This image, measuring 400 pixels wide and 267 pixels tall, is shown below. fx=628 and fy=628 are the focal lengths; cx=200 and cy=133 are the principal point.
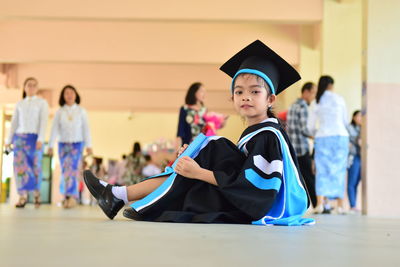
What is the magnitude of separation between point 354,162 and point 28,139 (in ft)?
13.3

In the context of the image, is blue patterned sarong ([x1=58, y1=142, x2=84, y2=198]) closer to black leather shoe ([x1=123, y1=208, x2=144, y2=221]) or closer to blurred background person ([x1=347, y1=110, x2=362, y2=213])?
blurred background person ([x1=347, y1=110, x2=362, y2=213])

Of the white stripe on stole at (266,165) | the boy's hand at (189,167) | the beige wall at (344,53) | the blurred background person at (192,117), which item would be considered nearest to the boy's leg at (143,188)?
the boy's hand at (189,167)

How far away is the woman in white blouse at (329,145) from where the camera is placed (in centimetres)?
647

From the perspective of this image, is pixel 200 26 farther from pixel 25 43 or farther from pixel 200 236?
pixel 200 236

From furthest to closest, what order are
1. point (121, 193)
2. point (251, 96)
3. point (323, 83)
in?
point (323, 83)
point (251, 96)
point (121, 193)

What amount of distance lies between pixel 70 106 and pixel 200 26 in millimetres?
3769

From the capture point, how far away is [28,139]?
6.89 meters

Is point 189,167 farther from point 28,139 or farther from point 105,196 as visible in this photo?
point 28,139

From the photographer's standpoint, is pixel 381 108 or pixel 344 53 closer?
pixel 381 108

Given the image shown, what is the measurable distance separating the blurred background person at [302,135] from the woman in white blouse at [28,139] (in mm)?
2723

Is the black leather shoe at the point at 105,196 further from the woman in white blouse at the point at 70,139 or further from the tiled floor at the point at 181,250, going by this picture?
the woman in white blouse at the point at 70,139

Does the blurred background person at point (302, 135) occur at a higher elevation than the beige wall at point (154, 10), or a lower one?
lower

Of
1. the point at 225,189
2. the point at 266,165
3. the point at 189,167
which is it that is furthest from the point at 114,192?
the point at 266,165

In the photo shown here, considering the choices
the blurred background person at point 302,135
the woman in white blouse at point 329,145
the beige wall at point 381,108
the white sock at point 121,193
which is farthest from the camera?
the blurred background person at point 302,135
